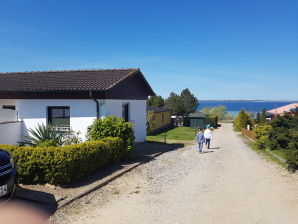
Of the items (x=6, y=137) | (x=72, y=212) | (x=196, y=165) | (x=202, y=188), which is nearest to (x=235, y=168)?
(x=196, y=165)

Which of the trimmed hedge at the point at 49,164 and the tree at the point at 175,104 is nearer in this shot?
the trimmed hedge at the point at 49,164

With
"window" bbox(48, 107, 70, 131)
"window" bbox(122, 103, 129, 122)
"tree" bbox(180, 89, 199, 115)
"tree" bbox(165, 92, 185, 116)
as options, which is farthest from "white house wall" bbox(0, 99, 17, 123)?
"tree" bbox(180, 89, 199, 115)

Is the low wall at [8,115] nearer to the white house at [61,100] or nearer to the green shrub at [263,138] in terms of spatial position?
the white house at [61,100]

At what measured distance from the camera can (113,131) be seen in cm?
1082

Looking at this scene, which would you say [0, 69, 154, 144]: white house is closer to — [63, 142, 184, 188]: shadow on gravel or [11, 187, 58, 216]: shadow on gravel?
[63, 142, 184, 188]: shadow on gravel

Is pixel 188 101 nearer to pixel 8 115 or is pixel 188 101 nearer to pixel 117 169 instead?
pixel 8 115

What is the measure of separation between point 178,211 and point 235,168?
5.61m

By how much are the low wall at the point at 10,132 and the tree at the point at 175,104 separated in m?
30.9

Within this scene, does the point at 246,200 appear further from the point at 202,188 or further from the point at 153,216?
the point at 153,216

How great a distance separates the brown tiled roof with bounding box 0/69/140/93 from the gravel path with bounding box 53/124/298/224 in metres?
4.85

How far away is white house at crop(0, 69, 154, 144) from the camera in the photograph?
12320 mm

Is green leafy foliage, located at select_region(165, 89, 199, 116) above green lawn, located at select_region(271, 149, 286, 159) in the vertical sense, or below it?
above

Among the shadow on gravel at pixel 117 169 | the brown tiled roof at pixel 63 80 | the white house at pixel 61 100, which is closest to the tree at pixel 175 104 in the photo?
the brown tiled roof at pixel 63 80

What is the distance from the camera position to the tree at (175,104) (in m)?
42.2
